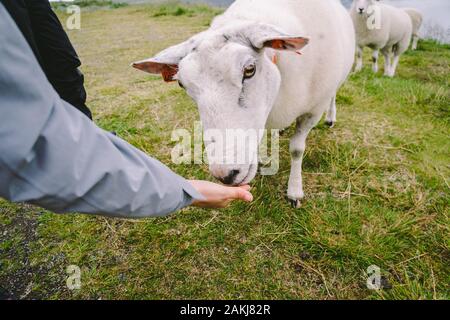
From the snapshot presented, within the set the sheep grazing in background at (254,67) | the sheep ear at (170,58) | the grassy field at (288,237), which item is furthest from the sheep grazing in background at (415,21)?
the sheep ear at (170,58)

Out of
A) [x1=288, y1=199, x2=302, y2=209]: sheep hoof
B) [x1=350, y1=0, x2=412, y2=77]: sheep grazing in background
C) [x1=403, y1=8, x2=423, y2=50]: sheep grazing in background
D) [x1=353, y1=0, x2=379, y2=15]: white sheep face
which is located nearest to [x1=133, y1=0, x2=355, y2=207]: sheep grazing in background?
[x1=288, y1=199, x2=302, y2=209]: sheep hoof

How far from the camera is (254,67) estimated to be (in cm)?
162

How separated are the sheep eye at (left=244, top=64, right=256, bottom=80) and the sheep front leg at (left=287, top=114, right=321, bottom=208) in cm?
106

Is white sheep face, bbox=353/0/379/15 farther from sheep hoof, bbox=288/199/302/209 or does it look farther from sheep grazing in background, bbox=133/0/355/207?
sheep hoof, bbox=288/199/302/209

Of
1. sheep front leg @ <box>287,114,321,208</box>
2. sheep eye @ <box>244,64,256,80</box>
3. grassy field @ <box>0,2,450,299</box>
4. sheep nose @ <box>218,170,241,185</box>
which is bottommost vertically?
grassy field @ <box>0,2,450,299</box>

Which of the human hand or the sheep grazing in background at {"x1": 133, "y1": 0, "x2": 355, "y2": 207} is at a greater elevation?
the sheep grazing in background at {"x1": 133, "y1": 0, "x2": 355, "y2": 207}

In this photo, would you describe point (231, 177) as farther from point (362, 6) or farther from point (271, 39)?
point (362, 6)

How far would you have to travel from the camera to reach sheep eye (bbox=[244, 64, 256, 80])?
62.4 inches

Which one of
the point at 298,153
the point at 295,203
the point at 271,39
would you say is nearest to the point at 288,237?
the point at 295,203

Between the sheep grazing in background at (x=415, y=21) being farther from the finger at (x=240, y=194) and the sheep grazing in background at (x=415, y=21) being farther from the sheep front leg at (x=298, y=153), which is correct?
the finger at (x=240, y=194)

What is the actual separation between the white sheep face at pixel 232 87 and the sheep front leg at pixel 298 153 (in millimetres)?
977

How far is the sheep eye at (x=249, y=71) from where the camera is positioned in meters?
1.58

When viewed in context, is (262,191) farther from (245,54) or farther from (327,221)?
(245,54)
